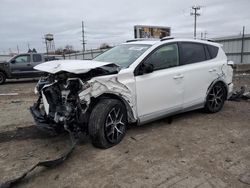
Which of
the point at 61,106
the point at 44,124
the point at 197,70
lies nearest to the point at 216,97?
the point at 197,70

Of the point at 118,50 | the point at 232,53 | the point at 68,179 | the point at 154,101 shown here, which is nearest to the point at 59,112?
the point at 68,179

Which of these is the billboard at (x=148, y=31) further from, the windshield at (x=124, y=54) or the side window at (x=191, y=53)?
the windshield at (x=124, y=54)

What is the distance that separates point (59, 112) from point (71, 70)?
711 millimetres

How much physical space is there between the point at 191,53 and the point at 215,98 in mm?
1319

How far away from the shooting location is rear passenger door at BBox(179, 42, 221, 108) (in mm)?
5324

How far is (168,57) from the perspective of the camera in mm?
5082

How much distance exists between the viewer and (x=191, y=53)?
18.2ft

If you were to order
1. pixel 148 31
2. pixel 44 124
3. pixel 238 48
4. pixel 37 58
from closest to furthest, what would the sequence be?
pixel 44 124
pixel 37 58
pixel 238 48
pixel 148 31

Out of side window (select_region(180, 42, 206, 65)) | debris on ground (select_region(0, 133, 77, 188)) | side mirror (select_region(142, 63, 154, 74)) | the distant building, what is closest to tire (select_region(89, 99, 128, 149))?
debris on ground (select_region(0, 133, 77, 188))

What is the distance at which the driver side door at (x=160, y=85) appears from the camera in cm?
455

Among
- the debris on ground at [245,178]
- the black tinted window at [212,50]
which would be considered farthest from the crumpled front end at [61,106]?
the black tinted window at [212,50]

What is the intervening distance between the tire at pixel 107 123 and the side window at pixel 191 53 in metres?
1.84

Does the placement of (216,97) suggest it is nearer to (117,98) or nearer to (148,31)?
(117,98)

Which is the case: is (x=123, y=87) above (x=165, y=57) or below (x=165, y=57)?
below
